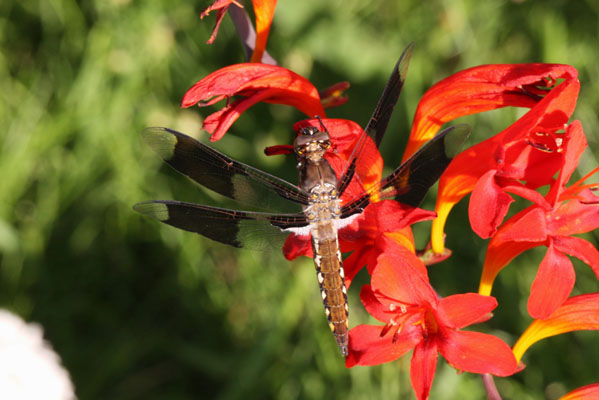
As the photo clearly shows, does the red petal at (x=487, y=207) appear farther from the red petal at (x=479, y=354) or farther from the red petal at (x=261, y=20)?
the red petal at (x=261, y=20)

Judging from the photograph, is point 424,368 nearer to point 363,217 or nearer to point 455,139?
point 363,217

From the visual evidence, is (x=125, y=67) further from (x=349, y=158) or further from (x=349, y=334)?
(x=349, y=334)

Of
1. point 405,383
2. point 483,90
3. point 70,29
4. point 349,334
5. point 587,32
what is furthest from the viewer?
point 70,29

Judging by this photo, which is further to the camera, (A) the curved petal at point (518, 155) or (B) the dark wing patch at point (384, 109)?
(B) the dark wing patch at point (384, 109)

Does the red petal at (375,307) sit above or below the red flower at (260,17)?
below

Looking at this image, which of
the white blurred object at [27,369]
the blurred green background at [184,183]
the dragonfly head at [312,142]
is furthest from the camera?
the blurred green background at [184,183]

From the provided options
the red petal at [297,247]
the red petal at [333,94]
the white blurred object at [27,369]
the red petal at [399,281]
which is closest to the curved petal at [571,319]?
the red petal at [399,281]

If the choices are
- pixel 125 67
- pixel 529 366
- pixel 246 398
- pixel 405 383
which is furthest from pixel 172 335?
pixel 529 366
